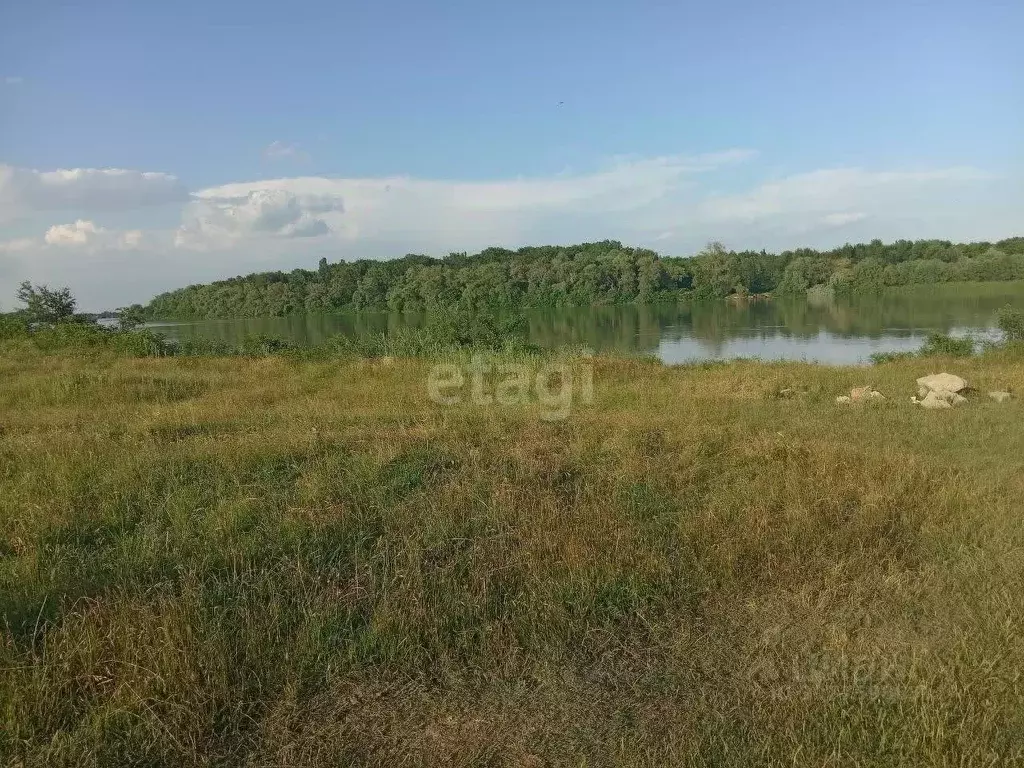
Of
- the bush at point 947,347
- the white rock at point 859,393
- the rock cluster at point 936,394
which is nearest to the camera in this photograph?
the rock cluster at point 936,394

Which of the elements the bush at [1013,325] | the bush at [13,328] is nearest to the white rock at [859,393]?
the bush at [1013,325]

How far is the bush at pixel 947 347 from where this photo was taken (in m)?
18.2

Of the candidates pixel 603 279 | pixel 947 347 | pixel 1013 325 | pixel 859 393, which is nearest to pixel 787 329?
pixel 1013 325

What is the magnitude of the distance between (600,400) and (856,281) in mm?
69362

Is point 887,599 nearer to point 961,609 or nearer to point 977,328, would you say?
point 961,609

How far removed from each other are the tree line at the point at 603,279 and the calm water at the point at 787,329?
33.0ft

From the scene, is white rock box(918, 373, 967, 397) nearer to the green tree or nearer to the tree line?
the green tree

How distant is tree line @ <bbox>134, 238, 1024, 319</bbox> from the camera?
220 feet

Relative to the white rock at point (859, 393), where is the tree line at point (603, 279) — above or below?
above

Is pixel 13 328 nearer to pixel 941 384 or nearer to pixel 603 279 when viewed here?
pixel 941 384

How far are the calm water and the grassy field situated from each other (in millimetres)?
16312

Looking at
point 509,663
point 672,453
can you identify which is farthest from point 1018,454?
point 509,663

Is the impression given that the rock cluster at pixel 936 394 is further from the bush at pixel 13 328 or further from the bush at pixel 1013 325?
the bush at pixel 13 328

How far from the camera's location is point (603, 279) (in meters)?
72.4
